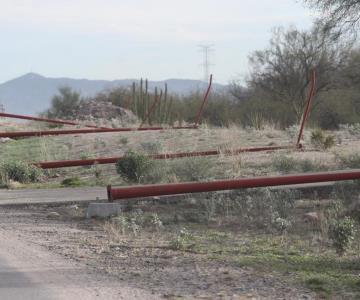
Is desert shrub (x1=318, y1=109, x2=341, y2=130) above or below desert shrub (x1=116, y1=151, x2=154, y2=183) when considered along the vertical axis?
above

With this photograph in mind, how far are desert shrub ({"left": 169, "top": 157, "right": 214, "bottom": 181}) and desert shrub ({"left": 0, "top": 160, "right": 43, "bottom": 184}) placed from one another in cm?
317

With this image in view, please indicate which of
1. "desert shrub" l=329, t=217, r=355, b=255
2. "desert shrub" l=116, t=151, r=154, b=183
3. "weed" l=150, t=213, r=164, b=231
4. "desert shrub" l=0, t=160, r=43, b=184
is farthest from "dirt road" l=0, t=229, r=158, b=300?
"desert shrub" l=0, t=160, r=43, b=184

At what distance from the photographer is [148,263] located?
7246 millimetres

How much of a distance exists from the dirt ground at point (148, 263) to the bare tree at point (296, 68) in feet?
116

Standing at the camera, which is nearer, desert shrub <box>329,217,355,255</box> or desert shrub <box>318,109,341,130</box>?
desert shrub <box>329,217,355,255</box>

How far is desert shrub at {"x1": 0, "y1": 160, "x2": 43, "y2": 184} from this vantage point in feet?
47.5

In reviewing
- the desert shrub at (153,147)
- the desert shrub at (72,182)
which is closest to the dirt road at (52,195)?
the desert shrub at (72,182)

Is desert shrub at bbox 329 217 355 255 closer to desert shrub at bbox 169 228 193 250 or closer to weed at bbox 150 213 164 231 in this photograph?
desert shrub at bbox 169 228 193 250

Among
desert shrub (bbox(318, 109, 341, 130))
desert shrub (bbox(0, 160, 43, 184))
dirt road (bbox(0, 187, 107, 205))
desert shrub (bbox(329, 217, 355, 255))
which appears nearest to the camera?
desert shrub (bbox(329, 217, 355, 255))

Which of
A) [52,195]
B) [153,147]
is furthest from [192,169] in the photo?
[153,147]

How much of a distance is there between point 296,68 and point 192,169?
34702 millimetres


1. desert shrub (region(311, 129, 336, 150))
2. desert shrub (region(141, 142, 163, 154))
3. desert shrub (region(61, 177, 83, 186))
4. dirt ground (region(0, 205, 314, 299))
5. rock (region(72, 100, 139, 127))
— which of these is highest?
rock (region(72, 100, 139, 127))

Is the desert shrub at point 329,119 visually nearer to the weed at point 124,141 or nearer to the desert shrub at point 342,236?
the weed at point 124,141

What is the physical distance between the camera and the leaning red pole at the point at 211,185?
9633 mm
